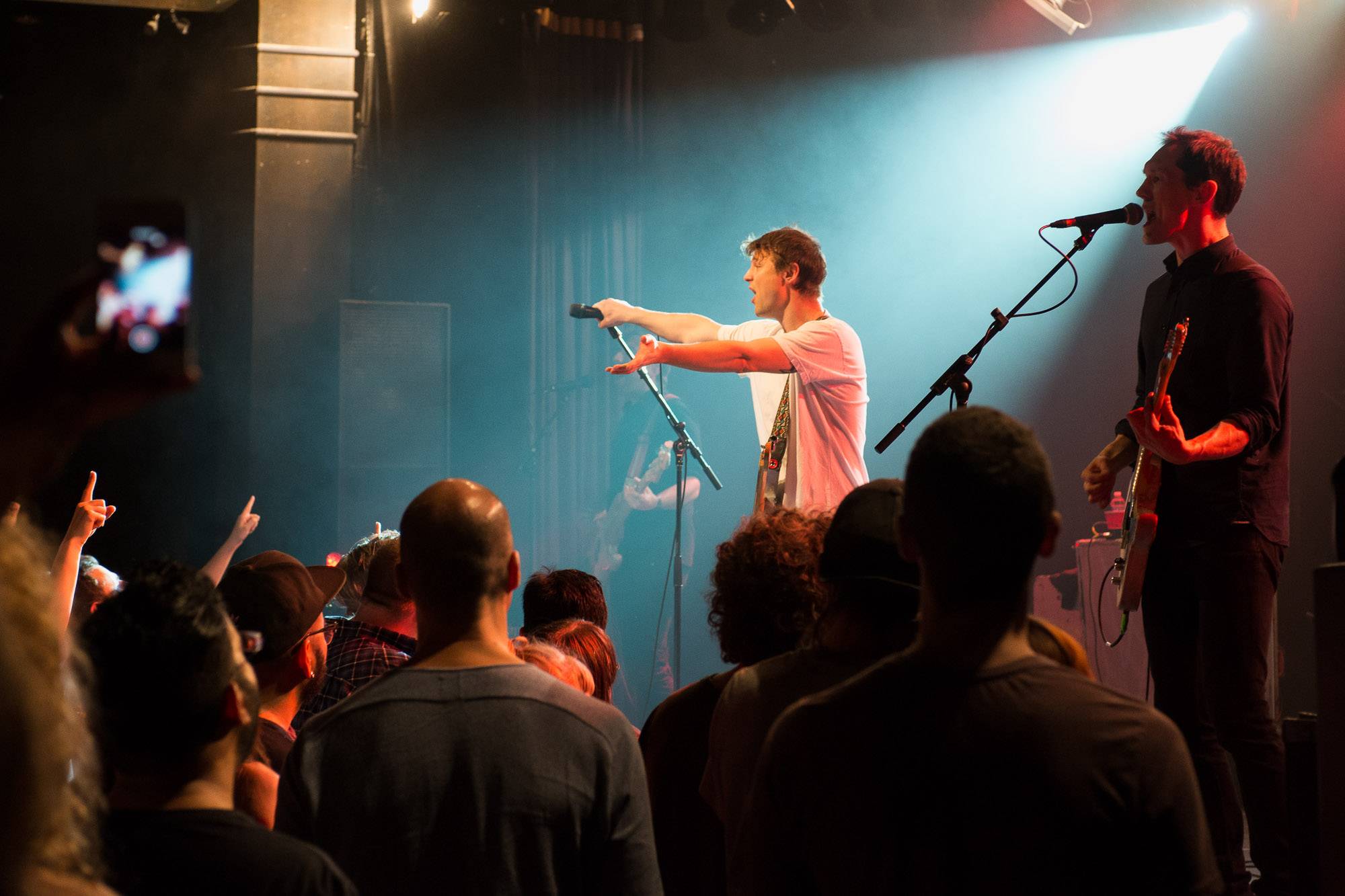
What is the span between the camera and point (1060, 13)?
6.93 m

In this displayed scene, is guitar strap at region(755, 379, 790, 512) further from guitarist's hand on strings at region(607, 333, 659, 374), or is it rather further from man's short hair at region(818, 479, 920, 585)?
man's short hair at region(818, 479, 920, 585)

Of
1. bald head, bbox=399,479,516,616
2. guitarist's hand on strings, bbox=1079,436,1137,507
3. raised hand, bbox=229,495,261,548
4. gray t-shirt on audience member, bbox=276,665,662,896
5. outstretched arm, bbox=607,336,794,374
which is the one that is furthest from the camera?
outstretched arm, bbox=607,336,794,374

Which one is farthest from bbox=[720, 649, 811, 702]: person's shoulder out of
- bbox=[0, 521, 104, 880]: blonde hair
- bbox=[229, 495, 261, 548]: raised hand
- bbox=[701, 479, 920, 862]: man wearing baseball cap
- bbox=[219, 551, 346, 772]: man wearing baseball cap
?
bbox=[229, 495, 261, 548]: raised hand

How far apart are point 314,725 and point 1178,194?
8.81ft

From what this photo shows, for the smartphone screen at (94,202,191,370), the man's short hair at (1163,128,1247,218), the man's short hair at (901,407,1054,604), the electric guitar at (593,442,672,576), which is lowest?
the electric guitar at (593,442,672,576)

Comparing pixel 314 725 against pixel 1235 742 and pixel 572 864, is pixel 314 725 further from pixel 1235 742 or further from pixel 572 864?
pixel 1235 742

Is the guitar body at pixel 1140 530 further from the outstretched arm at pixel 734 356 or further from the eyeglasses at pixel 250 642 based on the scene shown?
the eyeglasses at pixel 250 642

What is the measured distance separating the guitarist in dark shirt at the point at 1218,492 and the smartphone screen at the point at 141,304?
214cm

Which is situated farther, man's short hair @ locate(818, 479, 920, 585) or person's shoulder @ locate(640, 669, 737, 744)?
person's shoulder @ locate(640, 669, 737, 744)

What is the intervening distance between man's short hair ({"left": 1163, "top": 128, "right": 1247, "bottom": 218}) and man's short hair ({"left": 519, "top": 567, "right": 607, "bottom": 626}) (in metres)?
1.95

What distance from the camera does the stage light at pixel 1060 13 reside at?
687cm

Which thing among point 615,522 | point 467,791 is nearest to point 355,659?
point 467,791

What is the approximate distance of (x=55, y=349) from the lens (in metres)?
1.16

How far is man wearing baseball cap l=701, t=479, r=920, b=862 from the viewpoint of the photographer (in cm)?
157
